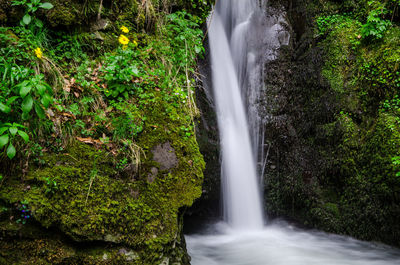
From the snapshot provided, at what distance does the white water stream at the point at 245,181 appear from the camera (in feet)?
13.1

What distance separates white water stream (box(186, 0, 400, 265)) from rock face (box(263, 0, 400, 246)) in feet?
1.05

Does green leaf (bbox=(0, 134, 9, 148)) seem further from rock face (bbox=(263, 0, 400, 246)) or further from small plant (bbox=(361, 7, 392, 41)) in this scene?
small plant (bbox=(361, 7, 392, 41))

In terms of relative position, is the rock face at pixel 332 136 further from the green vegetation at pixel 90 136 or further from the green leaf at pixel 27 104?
the green leaf at pixel 27 104

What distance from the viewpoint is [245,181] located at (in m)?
5.46

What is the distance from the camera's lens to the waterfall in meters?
5.26

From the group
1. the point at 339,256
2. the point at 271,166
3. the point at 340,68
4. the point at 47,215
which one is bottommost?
the point at 339,256

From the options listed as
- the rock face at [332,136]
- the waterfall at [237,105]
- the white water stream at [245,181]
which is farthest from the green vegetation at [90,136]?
the rock face at [332,136]

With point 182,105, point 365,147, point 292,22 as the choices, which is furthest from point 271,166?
point 292,22

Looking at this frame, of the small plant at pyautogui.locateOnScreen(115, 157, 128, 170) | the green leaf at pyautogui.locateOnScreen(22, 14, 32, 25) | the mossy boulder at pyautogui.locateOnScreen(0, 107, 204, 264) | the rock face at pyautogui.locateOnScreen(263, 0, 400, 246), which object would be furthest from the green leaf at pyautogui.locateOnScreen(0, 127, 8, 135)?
the rock face at pyautogui.locateOnScreen(263, 0, 400, 246)

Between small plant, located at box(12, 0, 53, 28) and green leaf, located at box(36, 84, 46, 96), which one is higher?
small plant, located at box(12, 0, 53, 28)

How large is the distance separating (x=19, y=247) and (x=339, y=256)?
14.0 ft

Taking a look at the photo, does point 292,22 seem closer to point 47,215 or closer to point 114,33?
point 114,33

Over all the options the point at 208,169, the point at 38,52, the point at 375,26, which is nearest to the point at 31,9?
the point at 38,52

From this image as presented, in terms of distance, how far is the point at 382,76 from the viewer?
473cm
